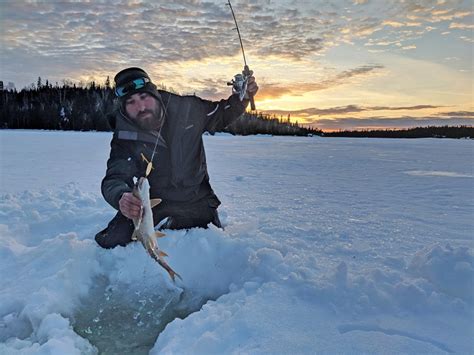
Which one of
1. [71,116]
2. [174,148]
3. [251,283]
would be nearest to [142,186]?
[251,283]

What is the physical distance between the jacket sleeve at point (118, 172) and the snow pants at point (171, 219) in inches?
19.2

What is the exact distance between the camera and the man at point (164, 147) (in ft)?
13.7

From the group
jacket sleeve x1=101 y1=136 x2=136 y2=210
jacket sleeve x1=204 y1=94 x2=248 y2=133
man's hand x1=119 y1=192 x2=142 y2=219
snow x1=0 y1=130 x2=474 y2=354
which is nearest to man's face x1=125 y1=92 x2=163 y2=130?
jacket sleeve x1=101 y1=136 x2=136 y2=210

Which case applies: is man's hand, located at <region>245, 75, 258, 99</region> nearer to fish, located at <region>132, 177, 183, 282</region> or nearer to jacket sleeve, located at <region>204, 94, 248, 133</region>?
jacket sleeve, located at <region>204, 94, 248, 133</region>

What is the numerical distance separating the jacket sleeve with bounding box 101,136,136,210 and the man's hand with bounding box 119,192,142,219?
2.27 ft

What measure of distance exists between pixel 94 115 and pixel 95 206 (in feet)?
182

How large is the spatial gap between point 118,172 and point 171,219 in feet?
2.77

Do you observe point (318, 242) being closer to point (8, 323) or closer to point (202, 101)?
point (202, 101)

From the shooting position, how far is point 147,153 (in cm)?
427

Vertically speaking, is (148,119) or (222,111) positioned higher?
(222,111)

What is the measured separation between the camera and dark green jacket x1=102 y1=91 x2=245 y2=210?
4195 millimetres

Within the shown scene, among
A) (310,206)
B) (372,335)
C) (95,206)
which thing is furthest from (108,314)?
(310,206)

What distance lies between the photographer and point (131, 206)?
2.92 m

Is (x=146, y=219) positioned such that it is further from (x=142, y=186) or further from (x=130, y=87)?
(x=130, y=87)
